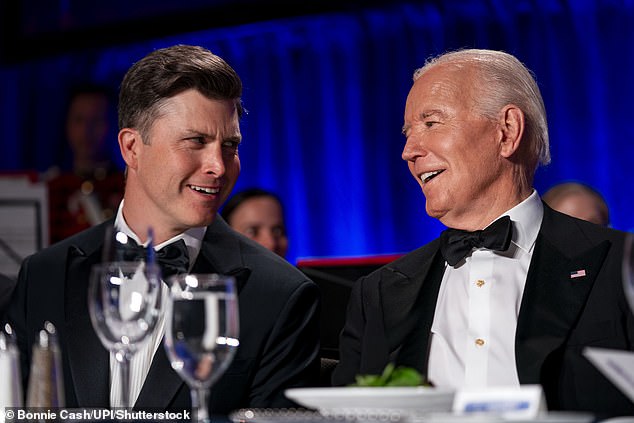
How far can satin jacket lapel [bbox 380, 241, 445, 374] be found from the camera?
237 cm

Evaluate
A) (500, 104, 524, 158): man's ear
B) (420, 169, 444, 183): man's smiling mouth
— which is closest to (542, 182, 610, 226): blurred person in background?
(500, 104, 524, 158): man's ear

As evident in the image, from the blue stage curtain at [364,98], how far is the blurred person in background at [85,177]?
→ 0.36 metres

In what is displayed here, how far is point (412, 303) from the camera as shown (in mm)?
2436

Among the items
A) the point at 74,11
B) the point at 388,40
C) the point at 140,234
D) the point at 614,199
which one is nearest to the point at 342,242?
the point at 388,40

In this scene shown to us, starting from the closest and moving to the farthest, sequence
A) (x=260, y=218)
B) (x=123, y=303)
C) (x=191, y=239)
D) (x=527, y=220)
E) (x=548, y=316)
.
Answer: (x=123, y=303), (x=548, y=316), (x=527, y=220), (x=191, y=239), (x=260, y=218)

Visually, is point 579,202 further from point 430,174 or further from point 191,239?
point 191,239

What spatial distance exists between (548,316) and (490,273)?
23 cm

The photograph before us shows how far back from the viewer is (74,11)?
21.2 feet

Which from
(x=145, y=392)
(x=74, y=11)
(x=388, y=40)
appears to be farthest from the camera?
(x=74, y=11)

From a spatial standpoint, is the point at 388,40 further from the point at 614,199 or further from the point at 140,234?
the point at 140,234

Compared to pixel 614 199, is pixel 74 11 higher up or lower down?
higher up

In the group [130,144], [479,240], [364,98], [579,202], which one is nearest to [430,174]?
[479,240]

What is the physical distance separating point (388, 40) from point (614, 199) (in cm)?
154

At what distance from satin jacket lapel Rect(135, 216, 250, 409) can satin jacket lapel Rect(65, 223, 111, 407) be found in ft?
0.35
